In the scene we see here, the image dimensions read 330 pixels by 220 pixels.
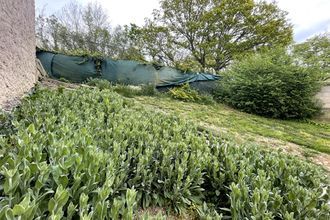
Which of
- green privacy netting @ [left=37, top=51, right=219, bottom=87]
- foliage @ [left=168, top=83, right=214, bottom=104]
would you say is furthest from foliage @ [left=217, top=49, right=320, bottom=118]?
green privacy netting @ [left=37, top=51, right=219, bottom=87]

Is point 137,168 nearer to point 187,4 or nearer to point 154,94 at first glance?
point 154,94

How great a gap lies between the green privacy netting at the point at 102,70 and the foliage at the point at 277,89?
80.7 inches

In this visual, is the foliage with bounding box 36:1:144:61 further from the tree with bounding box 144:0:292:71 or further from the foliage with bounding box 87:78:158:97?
the foliage with bounding box 87:78:158:97

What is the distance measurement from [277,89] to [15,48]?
18.8 feet

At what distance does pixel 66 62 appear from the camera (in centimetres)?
749

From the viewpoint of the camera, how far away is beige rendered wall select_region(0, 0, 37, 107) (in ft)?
7.88

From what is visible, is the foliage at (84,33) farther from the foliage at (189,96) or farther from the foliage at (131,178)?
the foliage at (131,178)

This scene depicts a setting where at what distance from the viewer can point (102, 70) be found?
755cm

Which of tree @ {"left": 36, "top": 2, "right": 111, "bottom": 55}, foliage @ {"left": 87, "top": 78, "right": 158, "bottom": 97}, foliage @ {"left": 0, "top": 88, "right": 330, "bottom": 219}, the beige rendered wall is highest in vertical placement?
tree @ {"left": 36, "top": 2, "right": 111, "bottom": 55}

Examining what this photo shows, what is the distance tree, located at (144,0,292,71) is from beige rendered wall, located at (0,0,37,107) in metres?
10.7

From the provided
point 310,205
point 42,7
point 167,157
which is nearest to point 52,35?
point 42,7

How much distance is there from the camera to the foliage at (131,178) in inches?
32.8

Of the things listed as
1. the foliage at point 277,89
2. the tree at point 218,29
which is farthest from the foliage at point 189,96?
the tree at point 218,29

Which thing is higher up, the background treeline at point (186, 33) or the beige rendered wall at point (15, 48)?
the background treeline at point (186, 33)
